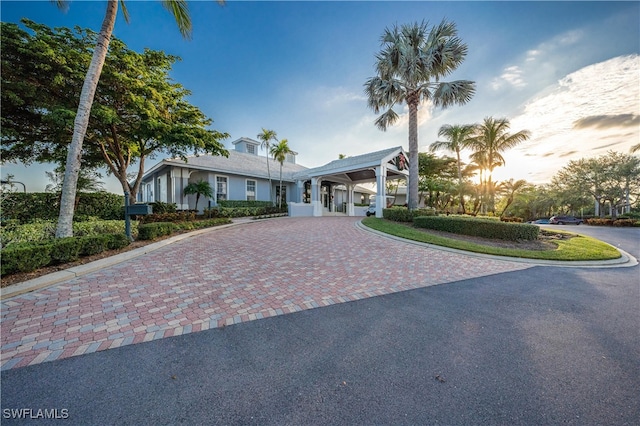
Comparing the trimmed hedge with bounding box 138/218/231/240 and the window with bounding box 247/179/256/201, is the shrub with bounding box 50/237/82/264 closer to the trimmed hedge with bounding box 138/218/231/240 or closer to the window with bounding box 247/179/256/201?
the trimmed hedge with bounding box 138/218/231/240

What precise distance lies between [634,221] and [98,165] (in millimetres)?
40921

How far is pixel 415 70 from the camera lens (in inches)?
484

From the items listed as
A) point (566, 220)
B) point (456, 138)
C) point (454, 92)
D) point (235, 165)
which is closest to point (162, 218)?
point (235, 165)

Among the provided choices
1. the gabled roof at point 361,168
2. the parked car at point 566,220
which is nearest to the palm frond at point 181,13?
the gabled roof at point 361,168

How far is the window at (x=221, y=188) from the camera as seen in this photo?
1758 cm

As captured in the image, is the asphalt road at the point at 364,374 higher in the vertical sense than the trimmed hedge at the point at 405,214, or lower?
lower

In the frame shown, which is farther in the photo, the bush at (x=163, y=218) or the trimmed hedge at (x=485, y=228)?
the bush at (x=163, y=218)

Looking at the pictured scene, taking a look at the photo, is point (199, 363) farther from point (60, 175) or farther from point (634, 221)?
point (634, 221)

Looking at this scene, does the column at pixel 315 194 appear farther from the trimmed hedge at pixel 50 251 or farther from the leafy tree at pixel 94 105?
the trimmed hedge at pixel 50 251

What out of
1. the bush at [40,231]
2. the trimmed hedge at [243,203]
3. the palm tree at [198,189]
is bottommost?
the bush at [40,231]

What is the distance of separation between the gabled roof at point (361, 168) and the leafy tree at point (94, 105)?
8.26 meters

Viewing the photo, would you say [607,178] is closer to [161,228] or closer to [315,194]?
[315,194]

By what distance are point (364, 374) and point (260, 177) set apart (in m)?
18.8

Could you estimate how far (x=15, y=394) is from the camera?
1894 mm
